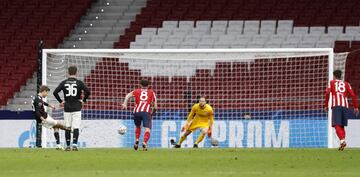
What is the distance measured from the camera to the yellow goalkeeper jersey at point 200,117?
23.9 m

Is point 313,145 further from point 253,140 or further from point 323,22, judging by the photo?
point 323,22

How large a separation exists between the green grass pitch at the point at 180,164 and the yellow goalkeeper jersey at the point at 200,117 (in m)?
4.60

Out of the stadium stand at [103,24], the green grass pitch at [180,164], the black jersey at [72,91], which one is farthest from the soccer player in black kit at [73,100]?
the stadium stand at [103,24]

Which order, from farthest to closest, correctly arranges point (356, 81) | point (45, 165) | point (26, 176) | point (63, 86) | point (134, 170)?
point (356, 81) → point (63, 86) → point (45, 165) → point (134, 170) → point (26, 176)

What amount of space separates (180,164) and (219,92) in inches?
449

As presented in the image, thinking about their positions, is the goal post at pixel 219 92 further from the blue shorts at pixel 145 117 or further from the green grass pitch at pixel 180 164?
the green grass pitch at pixel 180 164

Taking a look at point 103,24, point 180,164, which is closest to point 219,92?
point 103,24

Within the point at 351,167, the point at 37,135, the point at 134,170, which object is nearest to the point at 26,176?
the point at 134,170

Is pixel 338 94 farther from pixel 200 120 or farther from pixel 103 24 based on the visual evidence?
pixel 103 24

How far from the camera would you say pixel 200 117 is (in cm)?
2397

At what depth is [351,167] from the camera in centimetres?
1495

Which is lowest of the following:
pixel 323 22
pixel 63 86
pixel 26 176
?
pixel 26 176

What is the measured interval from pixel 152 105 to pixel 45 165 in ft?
20.7

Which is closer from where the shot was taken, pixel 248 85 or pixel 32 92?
pixel 248 85
